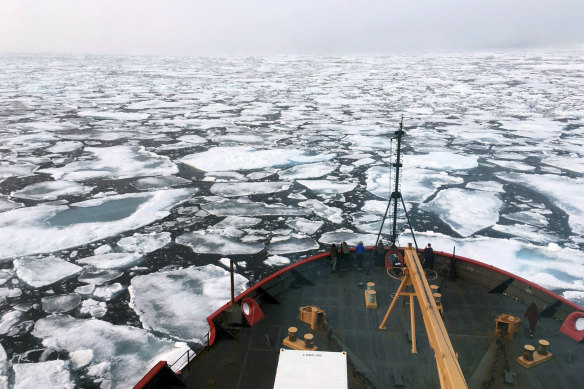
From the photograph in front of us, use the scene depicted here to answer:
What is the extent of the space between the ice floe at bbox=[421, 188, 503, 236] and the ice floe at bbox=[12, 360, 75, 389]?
8.04 m

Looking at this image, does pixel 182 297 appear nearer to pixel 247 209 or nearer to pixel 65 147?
pixel 247 209

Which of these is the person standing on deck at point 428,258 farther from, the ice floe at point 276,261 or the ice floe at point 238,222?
the ice floe at point 238,222

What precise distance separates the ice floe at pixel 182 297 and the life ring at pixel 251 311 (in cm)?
168

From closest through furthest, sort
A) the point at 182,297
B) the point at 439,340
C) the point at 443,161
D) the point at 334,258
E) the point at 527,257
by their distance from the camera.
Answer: the point at 439,340 → the point at 334,258 → the point at 182,297 → the point at 527,257 → the point at 443,161

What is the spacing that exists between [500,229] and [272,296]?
6718 millimetres

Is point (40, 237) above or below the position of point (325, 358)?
below

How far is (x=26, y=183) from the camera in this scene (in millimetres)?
12695

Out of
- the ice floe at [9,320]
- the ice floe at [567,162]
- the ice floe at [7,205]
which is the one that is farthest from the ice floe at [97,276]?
the ice floe at [567,162]

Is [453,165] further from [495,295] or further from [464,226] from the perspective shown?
[495,295]

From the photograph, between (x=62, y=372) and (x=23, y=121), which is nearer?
(x=62, y=372)

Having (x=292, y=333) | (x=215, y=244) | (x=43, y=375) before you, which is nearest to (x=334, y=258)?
(x=292, y=333)

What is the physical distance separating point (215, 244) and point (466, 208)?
251 inches

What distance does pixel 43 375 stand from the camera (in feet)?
18.4

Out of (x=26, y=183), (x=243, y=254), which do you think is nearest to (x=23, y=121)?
(x=26, y=183)
